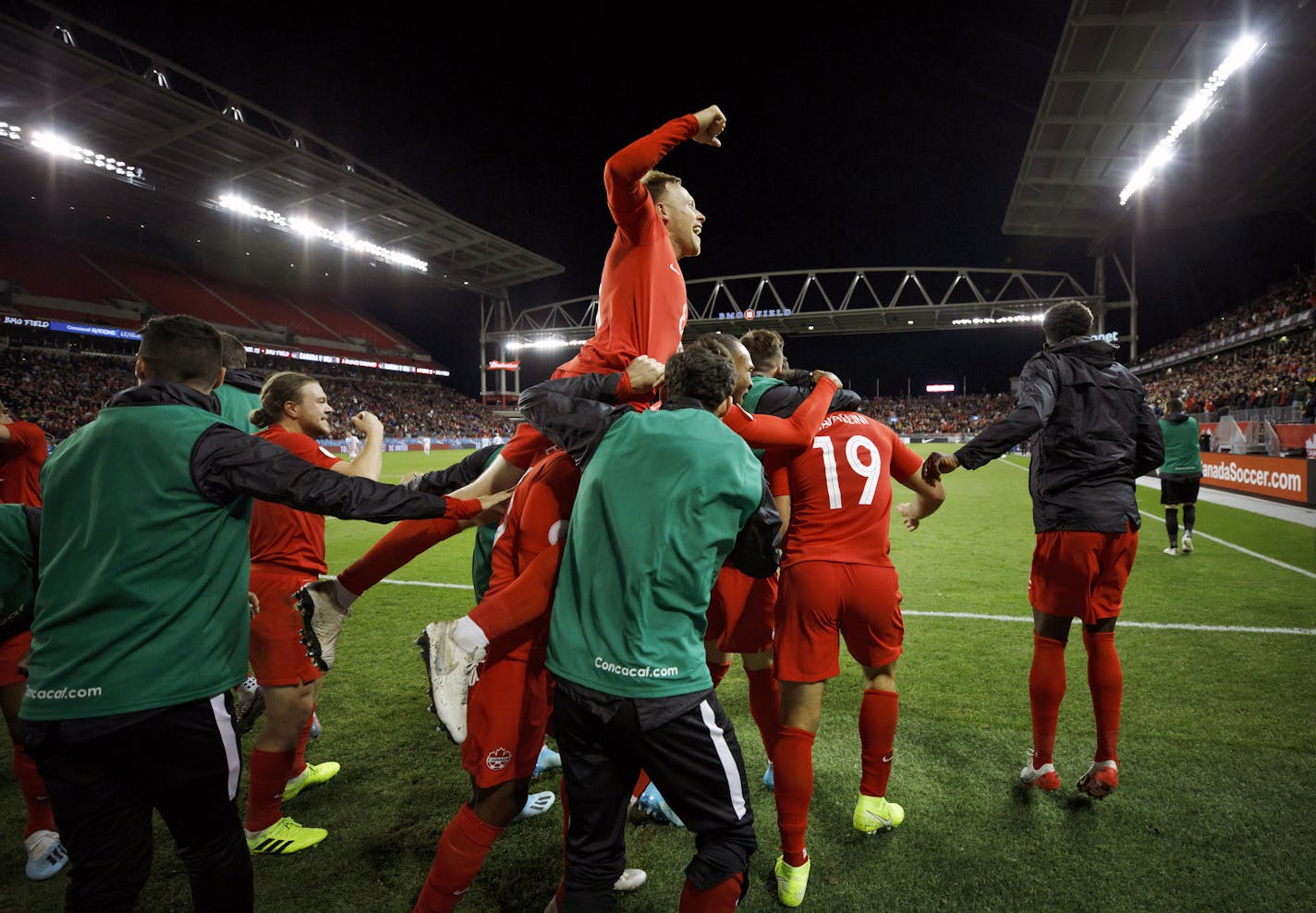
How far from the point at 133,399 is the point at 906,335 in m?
A: 88.6

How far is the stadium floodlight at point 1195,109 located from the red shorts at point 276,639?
2832 centimetres

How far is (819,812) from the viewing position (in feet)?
10.5

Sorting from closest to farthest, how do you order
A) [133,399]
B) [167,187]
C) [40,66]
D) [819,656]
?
[133,399], [819,656], [40,66], [167,187]

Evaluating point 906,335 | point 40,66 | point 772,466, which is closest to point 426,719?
point 772,466

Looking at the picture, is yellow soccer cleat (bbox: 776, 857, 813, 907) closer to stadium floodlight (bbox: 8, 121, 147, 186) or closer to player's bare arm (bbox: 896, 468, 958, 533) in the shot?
player's bare arm (bbox: 896, 468, 958, 533)

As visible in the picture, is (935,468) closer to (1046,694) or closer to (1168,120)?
(1046,694)

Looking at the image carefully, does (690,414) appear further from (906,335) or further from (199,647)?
(906,335)

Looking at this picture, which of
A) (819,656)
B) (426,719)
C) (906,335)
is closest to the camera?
(819,656)

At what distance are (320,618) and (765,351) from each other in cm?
260

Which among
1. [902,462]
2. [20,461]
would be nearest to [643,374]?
[902,462]

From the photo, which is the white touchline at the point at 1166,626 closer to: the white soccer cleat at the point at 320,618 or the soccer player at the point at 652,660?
the soccer player at the point at 652,660

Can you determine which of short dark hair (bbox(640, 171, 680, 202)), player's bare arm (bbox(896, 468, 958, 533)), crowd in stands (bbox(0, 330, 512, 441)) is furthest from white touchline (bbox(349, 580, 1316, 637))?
crowd in stands (bbox(0, 330, 512, 441))

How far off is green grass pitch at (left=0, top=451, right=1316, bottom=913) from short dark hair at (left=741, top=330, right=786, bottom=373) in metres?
2.32

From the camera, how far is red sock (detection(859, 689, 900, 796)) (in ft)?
9.80
